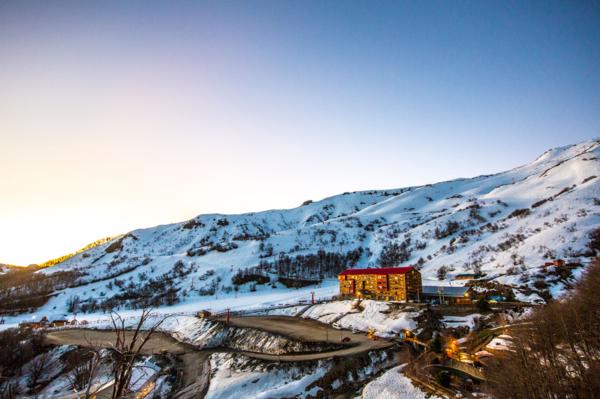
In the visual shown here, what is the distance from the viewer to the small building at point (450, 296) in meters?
56.8

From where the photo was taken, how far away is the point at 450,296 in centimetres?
5944

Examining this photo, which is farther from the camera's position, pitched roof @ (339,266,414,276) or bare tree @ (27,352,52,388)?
pitched roof @ (339,266,414,276)

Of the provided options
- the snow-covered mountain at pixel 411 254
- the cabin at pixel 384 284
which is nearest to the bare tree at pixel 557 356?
the snow-covered mountain at pixel 411 254

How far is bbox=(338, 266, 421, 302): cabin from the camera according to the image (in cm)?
6322

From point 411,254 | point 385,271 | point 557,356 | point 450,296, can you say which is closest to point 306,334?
point 385,271

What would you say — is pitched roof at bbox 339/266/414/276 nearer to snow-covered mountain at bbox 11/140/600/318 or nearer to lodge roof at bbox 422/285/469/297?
lodge roof at bbox 422/285/469/297

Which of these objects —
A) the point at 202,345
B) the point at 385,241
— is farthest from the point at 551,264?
the point at 385,241

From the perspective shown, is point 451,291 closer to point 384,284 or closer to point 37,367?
point 384,284

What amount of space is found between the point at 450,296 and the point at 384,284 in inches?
483

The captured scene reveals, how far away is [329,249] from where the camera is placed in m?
175

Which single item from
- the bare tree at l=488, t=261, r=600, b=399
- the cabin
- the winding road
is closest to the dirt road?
the winding road

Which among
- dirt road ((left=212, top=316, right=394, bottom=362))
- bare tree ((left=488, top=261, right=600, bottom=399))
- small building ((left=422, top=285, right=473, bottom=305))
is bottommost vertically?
dirt road ((left=212, top=316, right=394, bottom=362))

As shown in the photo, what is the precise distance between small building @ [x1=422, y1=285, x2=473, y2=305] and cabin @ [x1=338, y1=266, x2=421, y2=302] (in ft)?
7.64

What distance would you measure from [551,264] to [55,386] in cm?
8465
